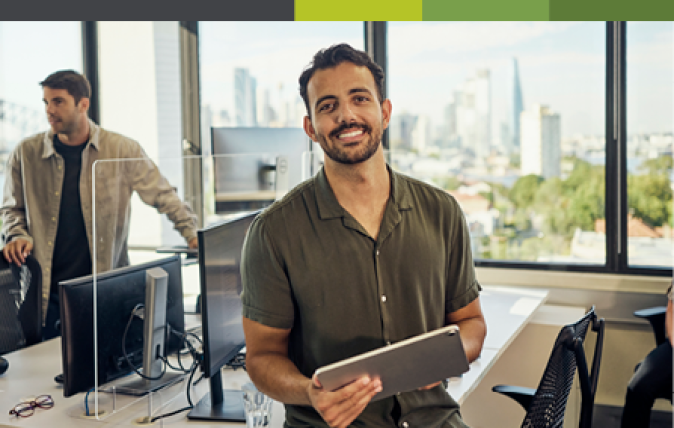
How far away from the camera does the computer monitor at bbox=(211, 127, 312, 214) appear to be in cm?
223

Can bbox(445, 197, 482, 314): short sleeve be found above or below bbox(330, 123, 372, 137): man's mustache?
below

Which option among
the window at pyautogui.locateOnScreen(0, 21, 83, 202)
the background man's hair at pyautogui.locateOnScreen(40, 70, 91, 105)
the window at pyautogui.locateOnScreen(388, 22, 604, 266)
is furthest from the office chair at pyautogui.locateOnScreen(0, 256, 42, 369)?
the window at pyautogui.locateOnScreen(388, 22, 604, 266)

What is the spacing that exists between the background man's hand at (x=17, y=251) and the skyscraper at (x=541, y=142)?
Result: 254 centimetres

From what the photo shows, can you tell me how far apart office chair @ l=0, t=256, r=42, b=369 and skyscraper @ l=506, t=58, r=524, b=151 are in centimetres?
251

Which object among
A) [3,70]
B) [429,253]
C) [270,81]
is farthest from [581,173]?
[3,70]

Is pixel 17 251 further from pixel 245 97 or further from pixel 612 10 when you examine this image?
pixel 612 10

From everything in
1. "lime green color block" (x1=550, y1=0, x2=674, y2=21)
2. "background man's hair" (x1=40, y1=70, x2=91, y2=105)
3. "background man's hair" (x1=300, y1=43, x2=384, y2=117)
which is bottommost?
"background man's hair" (x1=300, y1=43, x2=384, y2=117)

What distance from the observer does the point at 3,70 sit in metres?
3.79

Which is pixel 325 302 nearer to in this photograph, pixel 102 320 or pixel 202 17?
pixel 102 320

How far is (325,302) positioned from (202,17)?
10.3 ft

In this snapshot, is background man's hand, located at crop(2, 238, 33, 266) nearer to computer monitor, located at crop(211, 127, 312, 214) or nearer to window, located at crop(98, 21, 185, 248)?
computer monitor, located at crop(211, 127, 312, 214)

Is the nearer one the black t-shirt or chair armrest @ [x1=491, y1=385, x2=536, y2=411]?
chair armrest @ [x1=491, y1=385, x2=536, y2=411]

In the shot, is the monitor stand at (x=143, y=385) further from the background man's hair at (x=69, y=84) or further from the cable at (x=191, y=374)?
the background man's hair at (x=69, y=84)

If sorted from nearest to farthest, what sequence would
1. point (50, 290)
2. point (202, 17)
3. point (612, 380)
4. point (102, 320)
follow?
point (102, 320)
point (50, 290)
point (612, 380)
point (202, 17)
